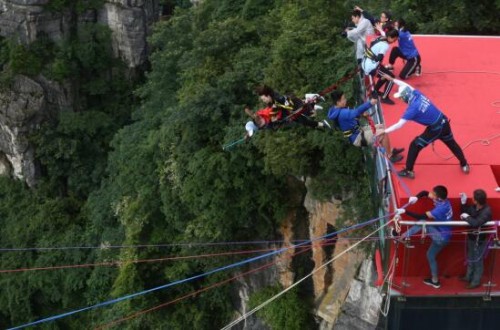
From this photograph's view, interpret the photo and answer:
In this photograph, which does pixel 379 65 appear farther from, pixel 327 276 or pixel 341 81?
pixel 327 276

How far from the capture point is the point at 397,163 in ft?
27.2

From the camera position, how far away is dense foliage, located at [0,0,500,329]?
1245 centimetres

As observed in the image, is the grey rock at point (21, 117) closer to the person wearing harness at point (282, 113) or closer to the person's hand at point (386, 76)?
the person wearing harness at point (282, 113)

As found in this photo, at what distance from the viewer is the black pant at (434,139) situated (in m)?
7.73

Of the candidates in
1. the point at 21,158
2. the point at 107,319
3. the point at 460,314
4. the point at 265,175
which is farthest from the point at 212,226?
the point at 21,158

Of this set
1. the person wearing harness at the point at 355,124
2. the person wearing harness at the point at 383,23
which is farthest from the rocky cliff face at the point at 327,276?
the person wearing harness at the point at 383,23

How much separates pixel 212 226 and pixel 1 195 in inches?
538

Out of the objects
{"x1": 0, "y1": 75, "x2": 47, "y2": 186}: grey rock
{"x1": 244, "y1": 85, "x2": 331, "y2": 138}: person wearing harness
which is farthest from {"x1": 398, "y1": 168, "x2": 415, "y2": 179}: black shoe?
{"x1": 0, "y1": 75, "x2": 47, "y2": 186}: grey rock

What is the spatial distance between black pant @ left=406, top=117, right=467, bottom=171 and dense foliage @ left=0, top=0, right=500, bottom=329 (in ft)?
8.21

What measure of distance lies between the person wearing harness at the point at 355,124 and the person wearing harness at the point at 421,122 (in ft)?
1.40

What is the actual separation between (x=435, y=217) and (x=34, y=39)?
19.4 metres

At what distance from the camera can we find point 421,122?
25.2ft

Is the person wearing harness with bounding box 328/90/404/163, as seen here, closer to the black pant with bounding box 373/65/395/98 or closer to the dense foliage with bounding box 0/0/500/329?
the black pant with bounding box 373/65/395/98

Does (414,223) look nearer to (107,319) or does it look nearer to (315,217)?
(315,217)
